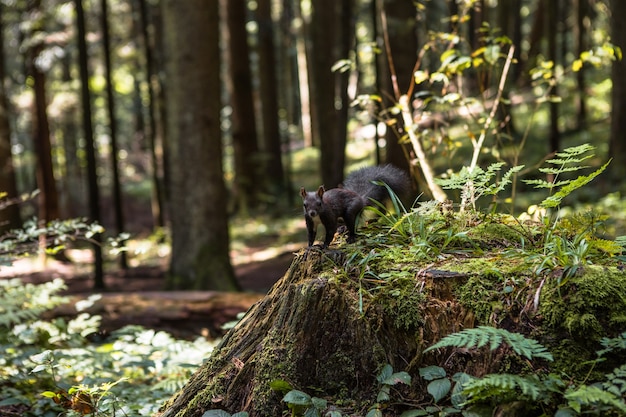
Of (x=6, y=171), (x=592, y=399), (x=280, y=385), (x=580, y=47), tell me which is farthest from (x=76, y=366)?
(x=580, y=47)

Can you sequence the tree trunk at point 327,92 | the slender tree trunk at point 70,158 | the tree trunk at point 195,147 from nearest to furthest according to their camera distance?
1. the tree trunk at point 195,147
2. the tree trunk at point 327,92
3. the slender tree trunk at point 70,158

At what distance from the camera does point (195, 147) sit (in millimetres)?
10070

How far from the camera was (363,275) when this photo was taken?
340cm

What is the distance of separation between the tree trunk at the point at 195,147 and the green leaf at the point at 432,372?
727 centimetres

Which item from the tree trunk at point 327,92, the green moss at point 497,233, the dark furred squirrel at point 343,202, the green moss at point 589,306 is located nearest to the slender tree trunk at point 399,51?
the tree trunk at point 327,92

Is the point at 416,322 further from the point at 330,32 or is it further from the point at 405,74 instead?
the point at 330,32

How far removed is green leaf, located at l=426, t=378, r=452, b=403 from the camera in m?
2.84

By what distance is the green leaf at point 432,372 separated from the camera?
9.66ft

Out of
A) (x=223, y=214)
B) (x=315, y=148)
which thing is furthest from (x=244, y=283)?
(x=315, y=148)

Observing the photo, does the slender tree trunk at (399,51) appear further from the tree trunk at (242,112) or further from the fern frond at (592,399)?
the tree trunk at (242,112)

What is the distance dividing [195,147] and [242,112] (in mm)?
10738

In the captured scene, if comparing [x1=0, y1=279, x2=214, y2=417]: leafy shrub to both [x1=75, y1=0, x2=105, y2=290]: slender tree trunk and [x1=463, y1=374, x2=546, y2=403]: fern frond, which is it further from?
[x1=75, y1=0, x2=105, y2=290]: slender tree trunk

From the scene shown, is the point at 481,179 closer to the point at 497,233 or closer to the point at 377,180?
the point at 497,233

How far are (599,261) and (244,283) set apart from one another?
952cm
